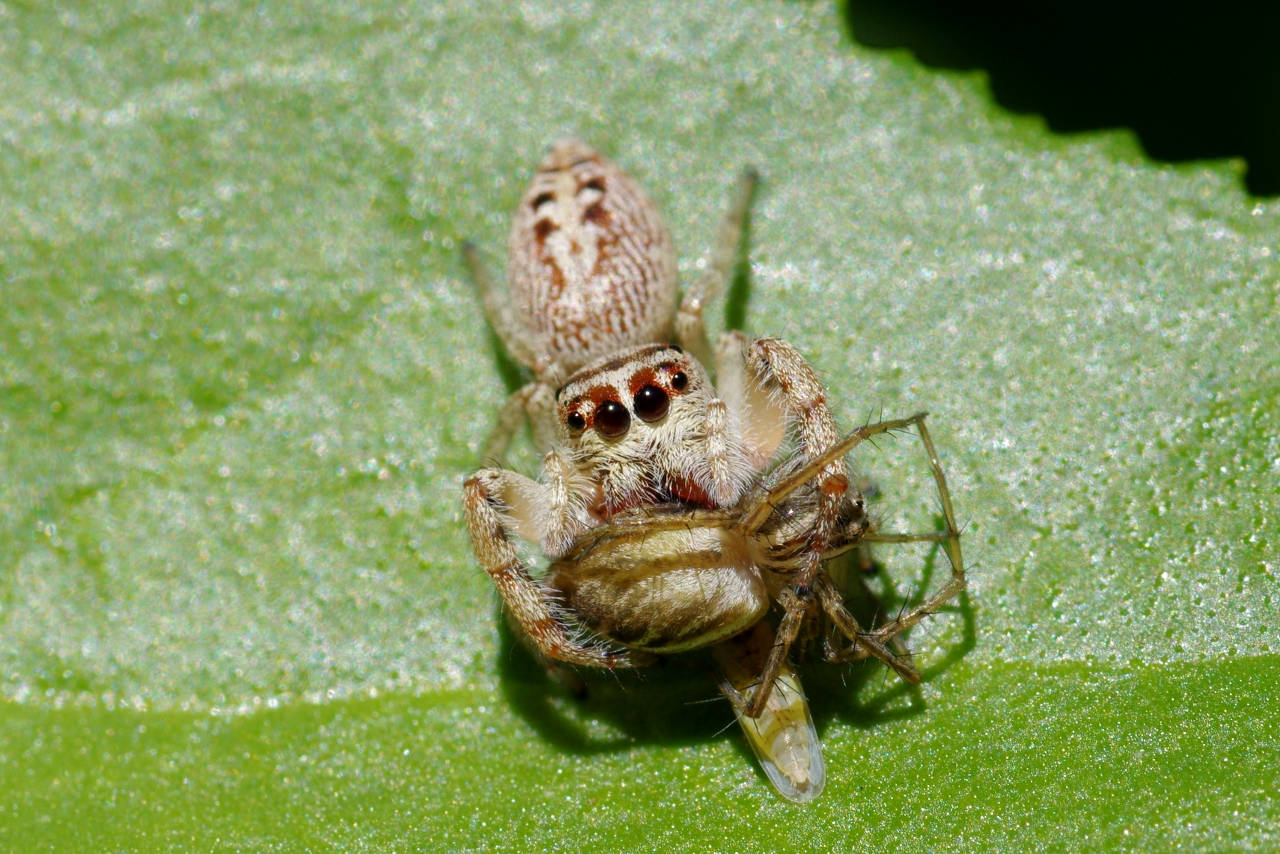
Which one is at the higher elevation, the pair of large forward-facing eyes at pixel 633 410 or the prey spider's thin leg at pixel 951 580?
the pair of large forward-facing eyes at pixel 633 410

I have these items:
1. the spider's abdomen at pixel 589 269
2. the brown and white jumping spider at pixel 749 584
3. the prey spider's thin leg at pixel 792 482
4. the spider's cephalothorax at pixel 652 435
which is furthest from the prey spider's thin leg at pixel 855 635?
the spider's abdomen at pixel 589 269

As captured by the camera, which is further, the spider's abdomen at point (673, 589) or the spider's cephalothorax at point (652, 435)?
the spider's cephalothorax at point (652, 435)

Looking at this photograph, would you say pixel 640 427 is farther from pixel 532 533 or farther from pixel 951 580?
pixel 951 580

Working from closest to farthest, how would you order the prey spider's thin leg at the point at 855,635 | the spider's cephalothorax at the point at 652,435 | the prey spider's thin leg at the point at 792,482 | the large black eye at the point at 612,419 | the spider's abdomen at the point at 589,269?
the prey spider's thin leg at the point at 792,482 < the prey spider's thin leg at the point at 855,635 < the spider's cephalothorax at the point at 652,435 < the large black eye at the point at 612,419 < the spider's abdomen at the point at 589,269

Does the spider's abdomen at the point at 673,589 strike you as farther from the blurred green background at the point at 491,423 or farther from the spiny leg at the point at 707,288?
the spiny leg at the point at 707,288

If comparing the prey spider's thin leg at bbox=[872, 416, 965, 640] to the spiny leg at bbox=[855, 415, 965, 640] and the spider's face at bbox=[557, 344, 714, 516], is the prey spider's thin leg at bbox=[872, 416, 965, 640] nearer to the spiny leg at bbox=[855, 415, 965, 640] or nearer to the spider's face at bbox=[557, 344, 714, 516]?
the spiny leg at bbox=[855, 415, 965, 640]

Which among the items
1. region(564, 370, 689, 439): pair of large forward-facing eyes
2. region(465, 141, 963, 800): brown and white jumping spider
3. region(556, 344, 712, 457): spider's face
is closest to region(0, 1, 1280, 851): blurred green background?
region(465, 141, 963, 800): brown and white jumping spider

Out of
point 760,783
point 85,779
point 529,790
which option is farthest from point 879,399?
point 85,779
